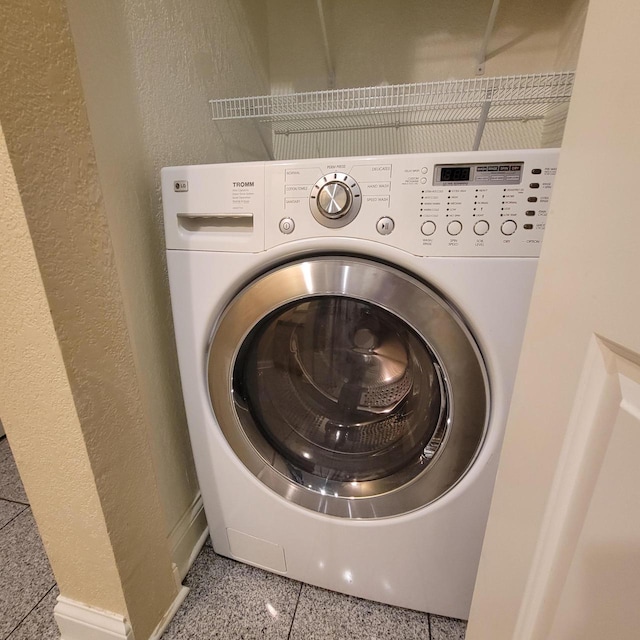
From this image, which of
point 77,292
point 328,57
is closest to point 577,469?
point 77,292

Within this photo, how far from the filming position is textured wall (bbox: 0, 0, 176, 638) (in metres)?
0.44

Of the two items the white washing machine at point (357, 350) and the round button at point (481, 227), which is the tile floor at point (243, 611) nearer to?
the white washing machine at point (357, 350)

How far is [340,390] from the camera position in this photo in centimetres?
77

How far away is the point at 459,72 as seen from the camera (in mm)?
1203

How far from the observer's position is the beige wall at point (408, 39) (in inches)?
44.8

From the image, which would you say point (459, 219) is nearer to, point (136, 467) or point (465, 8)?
point (136, 467)

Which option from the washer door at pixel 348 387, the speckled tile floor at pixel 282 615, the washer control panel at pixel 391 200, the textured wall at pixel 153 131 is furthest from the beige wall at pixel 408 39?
the speckled tile floor at pixel 282 615

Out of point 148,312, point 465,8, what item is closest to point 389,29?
point 465,8

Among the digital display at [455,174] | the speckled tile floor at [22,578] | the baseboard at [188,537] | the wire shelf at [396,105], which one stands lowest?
the speckled tile floor at [22,578]

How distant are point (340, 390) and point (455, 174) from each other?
1.49 ft

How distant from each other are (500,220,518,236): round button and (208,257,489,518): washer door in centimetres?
14

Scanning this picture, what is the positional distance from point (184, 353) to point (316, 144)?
96 cm

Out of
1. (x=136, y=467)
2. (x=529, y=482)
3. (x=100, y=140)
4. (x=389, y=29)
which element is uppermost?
(x=389, y=29)

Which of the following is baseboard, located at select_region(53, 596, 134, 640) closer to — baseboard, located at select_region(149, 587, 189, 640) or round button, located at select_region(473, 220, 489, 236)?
baseboard, located at select_region(149, 587, 189, 640)
